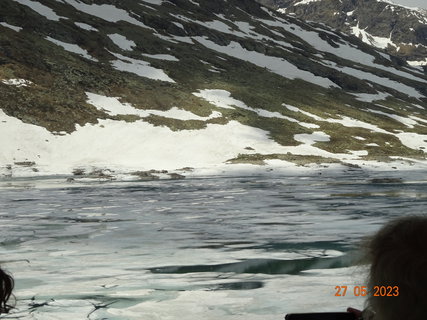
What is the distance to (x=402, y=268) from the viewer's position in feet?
5.51

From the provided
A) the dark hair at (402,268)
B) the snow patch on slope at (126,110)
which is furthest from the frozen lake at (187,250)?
the snow patch on slope at (126,110)

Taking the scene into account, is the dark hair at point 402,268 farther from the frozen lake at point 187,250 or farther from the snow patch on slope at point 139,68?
the snow patch on slope at point 139,68

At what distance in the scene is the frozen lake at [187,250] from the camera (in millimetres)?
9344

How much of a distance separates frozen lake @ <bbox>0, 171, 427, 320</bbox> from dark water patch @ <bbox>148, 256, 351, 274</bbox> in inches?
0.8

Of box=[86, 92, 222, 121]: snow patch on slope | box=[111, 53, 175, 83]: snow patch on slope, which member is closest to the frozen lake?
box=[86, 92, 222, 121]: snow patch on slope

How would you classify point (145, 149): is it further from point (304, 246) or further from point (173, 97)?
point (304, 246)

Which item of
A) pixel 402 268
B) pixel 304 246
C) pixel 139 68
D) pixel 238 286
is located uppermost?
pixel 402 268

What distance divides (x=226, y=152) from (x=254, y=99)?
26711 mm

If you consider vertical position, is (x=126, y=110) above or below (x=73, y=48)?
below

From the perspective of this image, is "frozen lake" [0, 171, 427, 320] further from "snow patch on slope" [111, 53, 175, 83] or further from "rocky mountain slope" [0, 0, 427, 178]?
"snow patch on slope" [111, 53, 175, 83]

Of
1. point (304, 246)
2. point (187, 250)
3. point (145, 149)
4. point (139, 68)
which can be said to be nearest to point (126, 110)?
point (145, 149)

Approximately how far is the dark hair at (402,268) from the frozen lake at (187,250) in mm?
236

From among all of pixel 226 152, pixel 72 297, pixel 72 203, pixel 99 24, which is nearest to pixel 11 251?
pixel 72 297

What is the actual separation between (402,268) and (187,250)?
1292 centimetres
